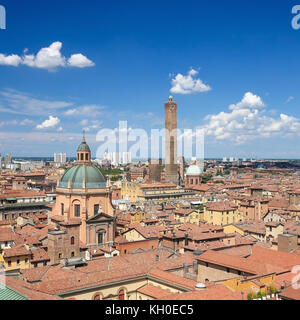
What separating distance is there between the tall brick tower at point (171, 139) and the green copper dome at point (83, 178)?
2303 inches

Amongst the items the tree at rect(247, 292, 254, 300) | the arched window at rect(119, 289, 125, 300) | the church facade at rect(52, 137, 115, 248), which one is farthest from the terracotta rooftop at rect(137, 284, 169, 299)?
the church facade at rect(52, 137, 115, 248)

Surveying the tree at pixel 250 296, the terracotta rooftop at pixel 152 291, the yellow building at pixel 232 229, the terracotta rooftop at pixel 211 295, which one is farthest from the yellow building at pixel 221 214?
the terracotta rooftop at pixel 211 295

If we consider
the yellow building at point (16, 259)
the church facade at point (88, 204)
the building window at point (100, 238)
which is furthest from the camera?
the building window at point (100, 238)

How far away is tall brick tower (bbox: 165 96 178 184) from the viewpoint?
9238 cm

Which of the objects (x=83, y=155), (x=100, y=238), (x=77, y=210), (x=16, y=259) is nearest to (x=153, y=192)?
(x=83, y=155)

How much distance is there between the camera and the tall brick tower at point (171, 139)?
303ft

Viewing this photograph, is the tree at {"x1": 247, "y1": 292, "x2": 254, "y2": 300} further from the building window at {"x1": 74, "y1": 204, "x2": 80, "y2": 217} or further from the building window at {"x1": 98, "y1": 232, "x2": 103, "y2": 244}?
the building window at {"x1": 74, "y1": 204, "x2": 80, "y2": 217}

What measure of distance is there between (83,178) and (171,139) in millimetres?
61265

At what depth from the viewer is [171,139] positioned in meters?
93.2

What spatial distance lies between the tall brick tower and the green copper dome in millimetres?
58486

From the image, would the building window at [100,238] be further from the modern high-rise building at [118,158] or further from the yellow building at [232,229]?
the modern high-rise building at [118,158]

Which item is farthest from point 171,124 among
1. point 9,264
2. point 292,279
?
point 292,279
